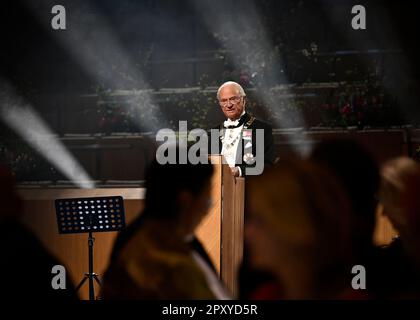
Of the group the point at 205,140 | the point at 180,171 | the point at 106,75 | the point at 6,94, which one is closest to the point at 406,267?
the point at 180,171

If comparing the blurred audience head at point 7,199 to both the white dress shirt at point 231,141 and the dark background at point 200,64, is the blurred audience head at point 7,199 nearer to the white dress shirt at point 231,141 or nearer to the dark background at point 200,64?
the white dress shirt at point 231,141

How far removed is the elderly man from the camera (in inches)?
195

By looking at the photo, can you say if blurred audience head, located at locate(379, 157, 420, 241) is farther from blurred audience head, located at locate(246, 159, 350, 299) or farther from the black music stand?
the black music stand

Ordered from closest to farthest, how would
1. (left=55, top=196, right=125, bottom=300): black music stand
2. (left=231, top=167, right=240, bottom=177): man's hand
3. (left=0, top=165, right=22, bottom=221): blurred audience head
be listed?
(left=0, top=165, right=22, bottom=221): blurred audience head → (left=55, top=196, right=125, bottom=300): black music stand → (left=231, top=167, right=240, bottom=177): man's hand

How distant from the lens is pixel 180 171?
243 cm

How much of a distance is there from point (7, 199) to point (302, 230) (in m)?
1.48

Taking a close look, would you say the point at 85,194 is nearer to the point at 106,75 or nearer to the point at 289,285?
the point at 289,285

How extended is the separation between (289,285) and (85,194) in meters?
2.94

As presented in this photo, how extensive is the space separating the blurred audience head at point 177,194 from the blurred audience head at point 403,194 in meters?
0.64

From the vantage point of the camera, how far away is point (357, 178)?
184cm

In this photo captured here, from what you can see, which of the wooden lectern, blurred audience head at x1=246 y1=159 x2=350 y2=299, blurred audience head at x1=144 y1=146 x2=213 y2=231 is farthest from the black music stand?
blurred audience head at x1=246 y1=159 x2=350 y2=299

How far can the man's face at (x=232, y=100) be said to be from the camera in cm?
496

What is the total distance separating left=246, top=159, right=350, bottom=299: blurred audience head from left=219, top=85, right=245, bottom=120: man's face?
130 inches

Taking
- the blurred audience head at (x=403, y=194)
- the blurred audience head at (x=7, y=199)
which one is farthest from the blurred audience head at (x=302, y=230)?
the blurred audience head at (x=7, y=199)
